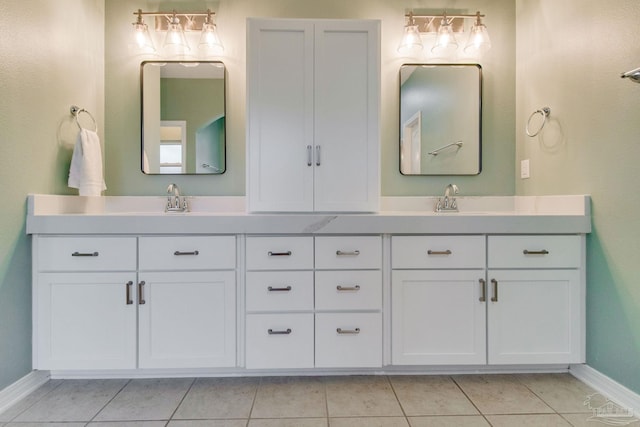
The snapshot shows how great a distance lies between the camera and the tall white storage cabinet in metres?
1.87

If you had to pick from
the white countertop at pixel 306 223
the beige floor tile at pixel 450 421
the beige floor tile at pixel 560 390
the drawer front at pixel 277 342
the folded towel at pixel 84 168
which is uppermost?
the folded towel at pixel 84 168

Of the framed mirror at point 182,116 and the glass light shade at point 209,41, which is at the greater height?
the glass light shade at point 209,41

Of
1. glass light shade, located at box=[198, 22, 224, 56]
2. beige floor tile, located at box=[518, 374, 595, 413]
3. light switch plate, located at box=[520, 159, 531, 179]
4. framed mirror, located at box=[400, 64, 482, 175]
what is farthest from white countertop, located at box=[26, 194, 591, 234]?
glass light shade, located at box=[198, 22, 224, 56]

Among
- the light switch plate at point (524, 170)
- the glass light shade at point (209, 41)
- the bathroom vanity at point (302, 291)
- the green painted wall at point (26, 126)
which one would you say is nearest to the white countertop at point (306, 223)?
the bathroom vanity at point (302, 291)

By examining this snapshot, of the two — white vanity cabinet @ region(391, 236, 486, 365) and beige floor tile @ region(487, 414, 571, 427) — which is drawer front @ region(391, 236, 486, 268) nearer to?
white vanity cabinet @ region(391, 236, 486, 365)

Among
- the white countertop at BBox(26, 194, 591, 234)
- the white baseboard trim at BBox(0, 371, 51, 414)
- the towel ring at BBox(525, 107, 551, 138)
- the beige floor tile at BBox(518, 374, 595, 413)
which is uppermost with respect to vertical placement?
the towel ring at BBox(525, 107, 551, 138)

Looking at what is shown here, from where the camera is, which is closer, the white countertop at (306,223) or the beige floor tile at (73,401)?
the beige floor tile at (73,401)

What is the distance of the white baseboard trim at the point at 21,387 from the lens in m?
1.53

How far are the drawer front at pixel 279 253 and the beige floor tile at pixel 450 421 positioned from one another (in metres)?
0.81

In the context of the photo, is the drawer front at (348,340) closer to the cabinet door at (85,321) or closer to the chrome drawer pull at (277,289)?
the chrome drawer pull at (277,289)

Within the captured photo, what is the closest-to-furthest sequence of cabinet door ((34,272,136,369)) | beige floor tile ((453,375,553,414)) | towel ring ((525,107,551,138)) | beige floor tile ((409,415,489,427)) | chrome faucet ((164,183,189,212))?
beige floor tile ((409,415,489,427)) → beige floor tile ((453,375,553,414)) → cabinet door ((34,272,136,369)) → towel ring ((525,107,551,138)) → chrome faucet ((164,183,189,212))

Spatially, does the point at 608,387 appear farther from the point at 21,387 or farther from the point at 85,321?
the point at 21,387

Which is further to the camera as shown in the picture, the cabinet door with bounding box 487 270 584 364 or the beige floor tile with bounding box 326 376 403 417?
the cabinet door with bounding box 487 270 584 364

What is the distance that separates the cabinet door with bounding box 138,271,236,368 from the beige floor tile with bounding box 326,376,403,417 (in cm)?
53
